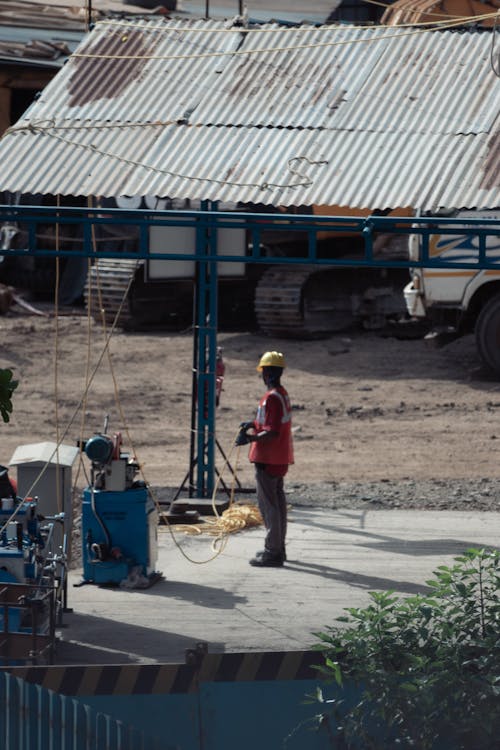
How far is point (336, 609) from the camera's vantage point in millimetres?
11164

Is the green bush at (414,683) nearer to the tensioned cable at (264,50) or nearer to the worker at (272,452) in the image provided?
the worker at (272,452)

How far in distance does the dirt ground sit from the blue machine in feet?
9.54

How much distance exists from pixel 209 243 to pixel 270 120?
5.03ft

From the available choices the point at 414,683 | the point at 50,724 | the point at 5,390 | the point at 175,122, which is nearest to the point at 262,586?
the point at 5,390

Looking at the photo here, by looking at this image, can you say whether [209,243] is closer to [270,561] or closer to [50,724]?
[270,561]

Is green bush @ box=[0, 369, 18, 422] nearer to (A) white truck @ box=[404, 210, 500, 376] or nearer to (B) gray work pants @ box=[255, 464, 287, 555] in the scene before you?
(B) gray work pants @ box=[255, 464, 287, 555]

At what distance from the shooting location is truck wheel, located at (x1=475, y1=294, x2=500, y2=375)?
71.2ft

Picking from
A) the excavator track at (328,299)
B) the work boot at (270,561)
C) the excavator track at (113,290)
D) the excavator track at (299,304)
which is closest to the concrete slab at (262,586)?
the work boot at (270,561)

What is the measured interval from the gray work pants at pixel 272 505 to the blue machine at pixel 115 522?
1.00 m

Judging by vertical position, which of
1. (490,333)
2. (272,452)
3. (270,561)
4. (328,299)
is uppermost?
(328,299)

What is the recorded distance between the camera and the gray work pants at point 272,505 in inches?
482

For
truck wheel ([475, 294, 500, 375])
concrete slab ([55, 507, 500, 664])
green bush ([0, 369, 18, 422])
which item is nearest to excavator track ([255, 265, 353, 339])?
truck wheel ([475, 294, 500, 375])

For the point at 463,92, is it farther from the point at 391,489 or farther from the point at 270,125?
the point at 391,489

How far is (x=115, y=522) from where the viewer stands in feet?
38.4
